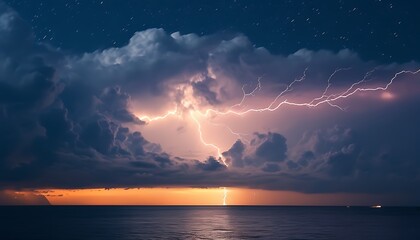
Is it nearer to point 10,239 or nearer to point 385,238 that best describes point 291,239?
point 385,238

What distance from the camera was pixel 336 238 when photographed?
79062 mm

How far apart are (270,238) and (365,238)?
1626 cm

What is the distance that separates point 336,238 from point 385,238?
9629 millimetres

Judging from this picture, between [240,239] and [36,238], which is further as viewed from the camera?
[36,238]

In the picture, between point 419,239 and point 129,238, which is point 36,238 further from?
point 419,239

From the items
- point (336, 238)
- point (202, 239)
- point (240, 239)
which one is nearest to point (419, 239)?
point (336, 238)

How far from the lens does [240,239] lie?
75.0 meters

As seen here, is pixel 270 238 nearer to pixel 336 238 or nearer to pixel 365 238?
pixel 336 238

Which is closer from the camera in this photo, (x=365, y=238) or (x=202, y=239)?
(x=202, y=239)

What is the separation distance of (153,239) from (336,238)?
30.2 m

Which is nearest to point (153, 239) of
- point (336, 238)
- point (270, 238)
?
point (270, 238)

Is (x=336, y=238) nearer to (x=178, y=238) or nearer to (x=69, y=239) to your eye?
(x=178, y=238)

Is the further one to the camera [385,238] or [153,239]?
[385,238]

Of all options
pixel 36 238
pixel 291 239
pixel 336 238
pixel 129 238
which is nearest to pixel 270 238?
pixel 291 239
